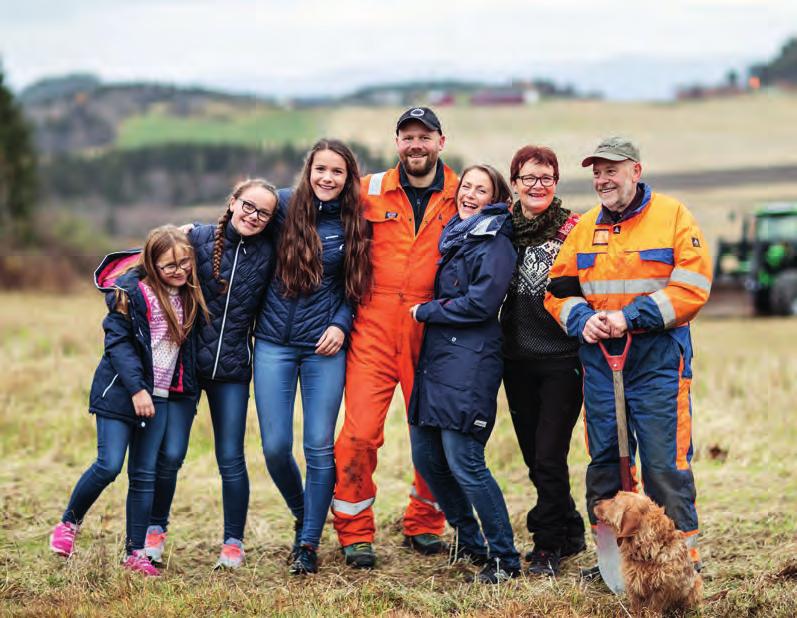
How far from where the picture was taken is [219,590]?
483 cm

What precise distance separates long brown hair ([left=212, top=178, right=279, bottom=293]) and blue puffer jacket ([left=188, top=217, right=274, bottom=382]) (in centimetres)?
2

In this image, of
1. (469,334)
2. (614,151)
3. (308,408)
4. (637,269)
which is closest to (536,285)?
(469,334)

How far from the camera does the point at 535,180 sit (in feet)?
16.5

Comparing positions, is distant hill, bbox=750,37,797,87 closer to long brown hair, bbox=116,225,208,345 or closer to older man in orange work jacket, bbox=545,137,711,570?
older man in orange work jacket, bbox=545,137,711,570

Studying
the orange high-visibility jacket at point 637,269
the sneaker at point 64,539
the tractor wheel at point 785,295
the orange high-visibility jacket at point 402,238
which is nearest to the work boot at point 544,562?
the orange high-visibility jacket at point 637,269

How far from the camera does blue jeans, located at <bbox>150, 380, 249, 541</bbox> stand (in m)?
5.26

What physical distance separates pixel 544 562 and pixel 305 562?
4.01 ft

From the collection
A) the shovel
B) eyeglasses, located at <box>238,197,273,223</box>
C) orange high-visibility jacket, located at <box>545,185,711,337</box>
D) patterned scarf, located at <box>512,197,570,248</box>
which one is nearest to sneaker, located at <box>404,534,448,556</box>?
the shovel

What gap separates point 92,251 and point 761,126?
32.1 metres

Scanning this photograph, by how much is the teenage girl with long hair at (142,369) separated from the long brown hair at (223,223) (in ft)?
0.40

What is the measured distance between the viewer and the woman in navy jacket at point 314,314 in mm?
5207

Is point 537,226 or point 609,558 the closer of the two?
point 609,558

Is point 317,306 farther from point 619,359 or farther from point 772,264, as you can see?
point 772,264

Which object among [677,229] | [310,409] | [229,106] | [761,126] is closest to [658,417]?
[677,229]
